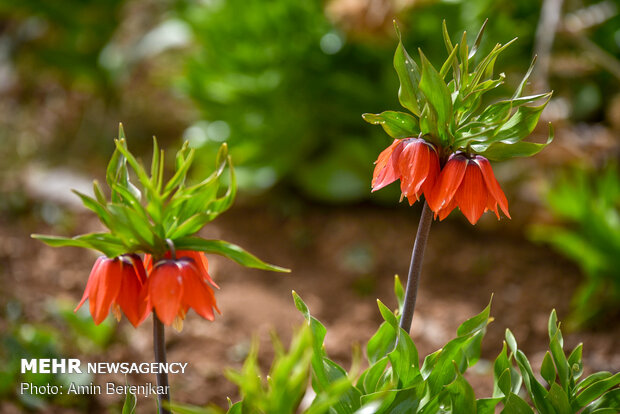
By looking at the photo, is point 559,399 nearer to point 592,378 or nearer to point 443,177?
point 592,378

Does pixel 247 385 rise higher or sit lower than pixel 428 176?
lower

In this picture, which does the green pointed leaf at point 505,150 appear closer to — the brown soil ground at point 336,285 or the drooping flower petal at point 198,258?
the drooping flower petal at point 198,258

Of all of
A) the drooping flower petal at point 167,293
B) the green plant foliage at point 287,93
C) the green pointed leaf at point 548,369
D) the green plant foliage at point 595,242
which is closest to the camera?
the drooping flower petal at point 167,293

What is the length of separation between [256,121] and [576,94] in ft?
5.49

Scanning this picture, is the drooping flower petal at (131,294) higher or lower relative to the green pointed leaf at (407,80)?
lower

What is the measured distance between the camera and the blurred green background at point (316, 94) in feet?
7.67

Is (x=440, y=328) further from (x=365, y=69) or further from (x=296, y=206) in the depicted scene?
(x=365, y=69)

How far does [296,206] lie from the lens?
3.38m

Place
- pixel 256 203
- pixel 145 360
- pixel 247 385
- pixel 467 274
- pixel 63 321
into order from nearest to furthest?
pixel 247 385 → pixel 145 360 → pixel 63 321 → pixel 467 274 → pixel 256 203

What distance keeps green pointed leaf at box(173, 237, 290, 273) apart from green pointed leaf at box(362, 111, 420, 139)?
27 centimetres

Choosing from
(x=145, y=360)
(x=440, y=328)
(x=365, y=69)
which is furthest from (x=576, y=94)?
(x=145, y=360)

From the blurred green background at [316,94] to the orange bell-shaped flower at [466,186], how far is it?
135 centimetres

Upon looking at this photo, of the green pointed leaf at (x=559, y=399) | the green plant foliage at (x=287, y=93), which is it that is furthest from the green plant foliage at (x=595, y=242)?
the green pointed leaf at (x=559, y=399)

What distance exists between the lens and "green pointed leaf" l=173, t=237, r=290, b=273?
899mm
